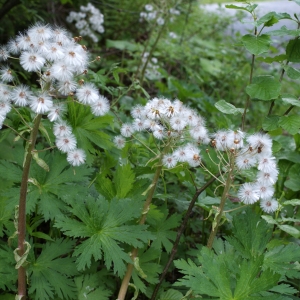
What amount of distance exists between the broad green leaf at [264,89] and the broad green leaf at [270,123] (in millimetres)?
122

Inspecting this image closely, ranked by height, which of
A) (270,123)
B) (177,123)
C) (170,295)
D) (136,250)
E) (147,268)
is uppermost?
(177,123)

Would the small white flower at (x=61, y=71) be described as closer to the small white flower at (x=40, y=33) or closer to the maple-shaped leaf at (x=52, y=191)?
the small white flower at (x=40, y=33)

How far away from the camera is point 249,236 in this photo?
1703 mm

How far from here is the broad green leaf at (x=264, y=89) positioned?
5.56 feet

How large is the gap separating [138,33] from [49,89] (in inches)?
182

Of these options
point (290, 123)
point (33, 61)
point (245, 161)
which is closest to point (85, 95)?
point (33, 61)

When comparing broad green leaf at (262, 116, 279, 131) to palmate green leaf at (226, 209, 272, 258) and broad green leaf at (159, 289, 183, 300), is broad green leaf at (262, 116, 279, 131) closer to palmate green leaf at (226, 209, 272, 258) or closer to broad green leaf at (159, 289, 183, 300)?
palmate green leaf at (226, 209, 272, 258)

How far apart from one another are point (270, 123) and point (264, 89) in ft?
0.49

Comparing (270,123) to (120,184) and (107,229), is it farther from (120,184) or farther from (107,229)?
(107,229)

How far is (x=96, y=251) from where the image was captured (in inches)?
59.1

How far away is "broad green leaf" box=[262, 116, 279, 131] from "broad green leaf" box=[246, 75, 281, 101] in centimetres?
12

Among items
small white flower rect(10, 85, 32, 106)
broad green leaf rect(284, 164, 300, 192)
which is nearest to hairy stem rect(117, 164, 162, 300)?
small white flower rect(10, 85, 32, 106)

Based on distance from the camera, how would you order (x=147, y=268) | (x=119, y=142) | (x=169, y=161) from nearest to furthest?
1. (x=169, y=161)
2. (x=147, y=268)
3. (x=119, y=142)

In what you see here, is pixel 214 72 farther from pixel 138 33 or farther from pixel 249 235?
A: pixel 249 235
